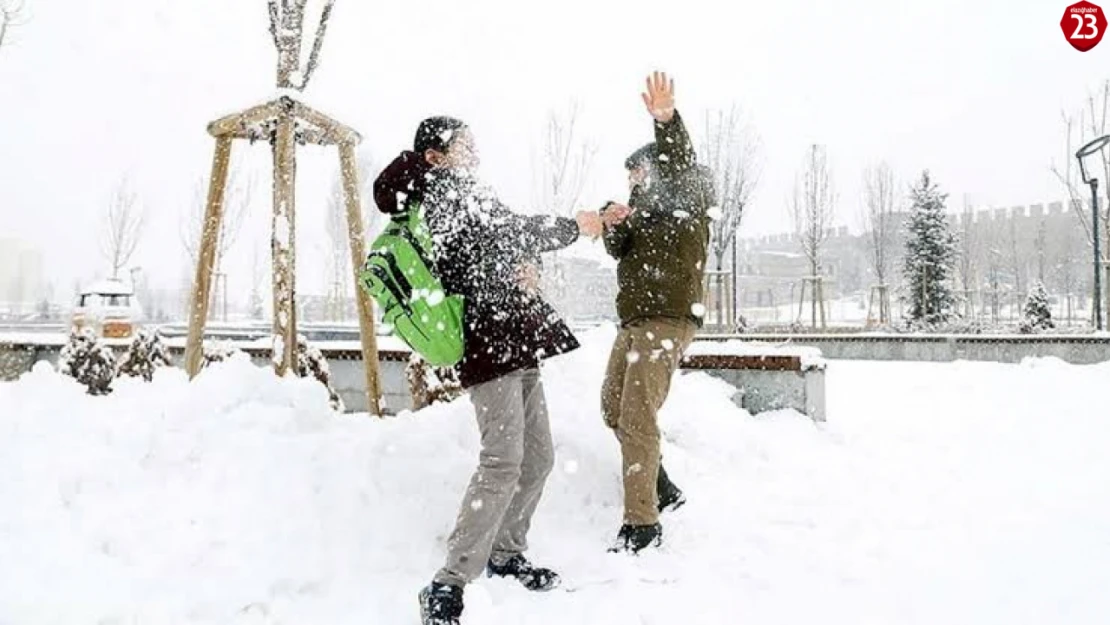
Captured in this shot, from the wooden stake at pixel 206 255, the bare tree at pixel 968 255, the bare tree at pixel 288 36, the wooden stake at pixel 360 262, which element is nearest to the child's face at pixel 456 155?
the wooden stake at pixel 360 262

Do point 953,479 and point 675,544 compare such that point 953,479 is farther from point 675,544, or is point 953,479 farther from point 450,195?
point 450,195

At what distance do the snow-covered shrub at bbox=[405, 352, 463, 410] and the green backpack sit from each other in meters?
2.90

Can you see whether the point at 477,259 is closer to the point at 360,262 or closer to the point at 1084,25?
the point at 360,262

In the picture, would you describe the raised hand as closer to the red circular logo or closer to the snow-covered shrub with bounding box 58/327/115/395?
the snow-covered shrub with bounding box 58/327/115/395

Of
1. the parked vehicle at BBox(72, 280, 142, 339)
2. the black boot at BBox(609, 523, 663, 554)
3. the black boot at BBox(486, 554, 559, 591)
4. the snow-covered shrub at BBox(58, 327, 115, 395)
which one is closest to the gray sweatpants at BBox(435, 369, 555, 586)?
the black boot at BBox(486, 554, 559, 591)

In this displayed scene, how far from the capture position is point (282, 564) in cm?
291

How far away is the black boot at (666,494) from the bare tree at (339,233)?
2699cm

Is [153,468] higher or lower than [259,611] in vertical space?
higher

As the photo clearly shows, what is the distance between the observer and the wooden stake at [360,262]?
5.16m

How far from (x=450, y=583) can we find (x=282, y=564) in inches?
27.8

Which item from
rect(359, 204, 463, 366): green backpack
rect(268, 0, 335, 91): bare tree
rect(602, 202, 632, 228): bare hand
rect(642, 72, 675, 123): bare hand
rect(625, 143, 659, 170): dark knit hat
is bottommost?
rect(359, 204, 463, 366): green backpack

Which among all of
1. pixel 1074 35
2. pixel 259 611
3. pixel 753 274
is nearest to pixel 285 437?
pixel 259 611

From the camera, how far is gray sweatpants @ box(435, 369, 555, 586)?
8.79ft

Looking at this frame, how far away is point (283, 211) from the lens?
499 cm
